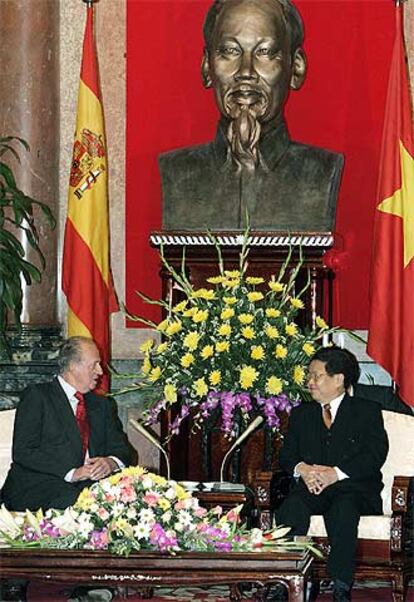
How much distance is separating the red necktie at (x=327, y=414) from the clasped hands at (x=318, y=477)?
9.7 inches

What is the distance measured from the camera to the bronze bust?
904 centimetres

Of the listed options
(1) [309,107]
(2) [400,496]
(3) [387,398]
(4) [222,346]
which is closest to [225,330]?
(4) [222,346]

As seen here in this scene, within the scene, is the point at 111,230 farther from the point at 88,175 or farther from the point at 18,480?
the point at 18,480

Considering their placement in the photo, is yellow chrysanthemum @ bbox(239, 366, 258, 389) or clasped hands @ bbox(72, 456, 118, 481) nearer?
clasped hands @ bbox(72, 456, 118, 481)

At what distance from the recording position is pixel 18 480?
273 inches

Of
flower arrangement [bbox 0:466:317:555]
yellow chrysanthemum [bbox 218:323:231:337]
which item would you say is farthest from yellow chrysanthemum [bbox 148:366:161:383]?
flower arrangement [bbox 0:466:317:555]

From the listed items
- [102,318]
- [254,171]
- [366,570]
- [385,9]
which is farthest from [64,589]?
[385,9]

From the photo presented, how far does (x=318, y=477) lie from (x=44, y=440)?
128 centimetres

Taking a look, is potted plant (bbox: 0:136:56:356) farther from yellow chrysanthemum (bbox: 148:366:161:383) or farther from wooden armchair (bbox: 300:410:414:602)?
wooden armchair (bbox: 300:410:414:602)

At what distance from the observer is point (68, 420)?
23.2 feet

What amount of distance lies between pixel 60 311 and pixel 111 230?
0.62 m

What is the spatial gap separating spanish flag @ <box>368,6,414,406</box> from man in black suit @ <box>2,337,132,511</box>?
224 centimetres

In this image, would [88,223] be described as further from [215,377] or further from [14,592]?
[14,592]

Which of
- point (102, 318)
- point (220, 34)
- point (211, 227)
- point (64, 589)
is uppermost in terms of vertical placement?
point (220, 34)
